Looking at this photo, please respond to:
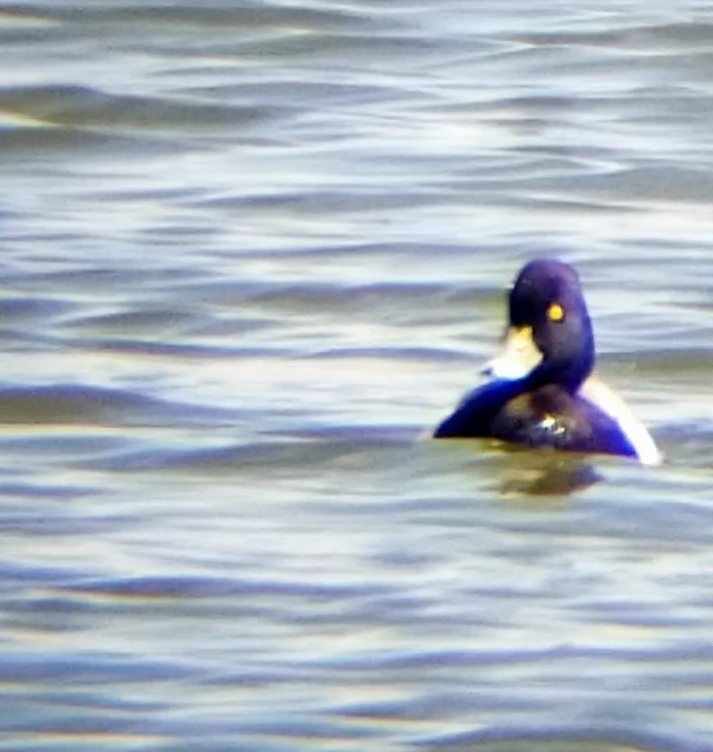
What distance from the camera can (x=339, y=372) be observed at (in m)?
12.6

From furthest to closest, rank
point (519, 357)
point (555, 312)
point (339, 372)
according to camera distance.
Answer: point (339, 372), point (519, 357), point (555, 312)

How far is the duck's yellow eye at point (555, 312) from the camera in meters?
11.3

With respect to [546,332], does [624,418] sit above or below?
below

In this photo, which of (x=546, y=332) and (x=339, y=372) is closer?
(x=546, y=332)

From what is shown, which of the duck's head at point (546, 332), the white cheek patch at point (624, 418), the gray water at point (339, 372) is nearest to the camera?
the gray water at point (339, 372)

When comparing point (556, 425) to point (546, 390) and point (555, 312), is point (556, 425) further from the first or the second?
point (555, 312)

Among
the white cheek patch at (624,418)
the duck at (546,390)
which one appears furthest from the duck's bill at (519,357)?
the white cheek patch at (624,418)

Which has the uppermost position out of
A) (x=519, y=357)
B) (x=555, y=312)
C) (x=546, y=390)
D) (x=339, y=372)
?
(x=555, y=312)

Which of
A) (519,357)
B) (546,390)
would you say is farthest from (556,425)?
(519,357)

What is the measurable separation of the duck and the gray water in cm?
9

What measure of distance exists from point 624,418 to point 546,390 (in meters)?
0.26

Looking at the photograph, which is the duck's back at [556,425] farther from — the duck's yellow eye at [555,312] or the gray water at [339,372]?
the duck's yellow eye at [555,312]

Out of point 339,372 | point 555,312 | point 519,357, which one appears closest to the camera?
point 555,312

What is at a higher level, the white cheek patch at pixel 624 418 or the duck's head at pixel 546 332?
the duck's head at pixel 546 332
